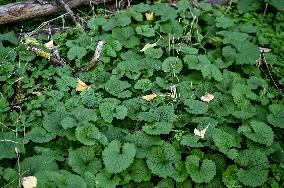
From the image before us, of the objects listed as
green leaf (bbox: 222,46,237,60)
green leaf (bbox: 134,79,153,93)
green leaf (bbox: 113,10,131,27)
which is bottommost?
green leaf (bbox: 134,79,153,93)

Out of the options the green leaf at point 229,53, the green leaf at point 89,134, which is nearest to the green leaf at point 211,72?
the green leaf at point 229,53

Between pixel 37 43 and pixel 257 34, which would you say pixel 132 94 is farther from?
pixel 257 34

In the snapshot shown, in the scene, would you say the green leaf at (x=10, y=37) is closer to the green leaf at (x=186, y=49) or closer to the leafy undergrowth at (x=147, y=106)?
the leafy undergrowth at (x=147, y=106)

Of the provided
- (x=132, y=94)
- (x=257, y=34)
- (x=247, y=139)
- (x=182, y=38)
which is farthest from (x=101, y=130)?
(x=257, y=34)

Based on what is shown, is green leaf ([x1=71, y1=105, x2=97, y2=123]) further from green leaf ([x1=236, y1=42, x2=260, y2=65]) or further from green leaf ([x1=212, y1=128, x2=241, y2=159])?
green leaf ([x1=236, y1=42, x2=260, y2=65])

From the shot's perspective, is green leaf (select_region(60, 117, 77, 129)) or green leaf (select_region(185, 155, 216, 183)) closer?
green leaf (select_region(185, 155, 216, 183))

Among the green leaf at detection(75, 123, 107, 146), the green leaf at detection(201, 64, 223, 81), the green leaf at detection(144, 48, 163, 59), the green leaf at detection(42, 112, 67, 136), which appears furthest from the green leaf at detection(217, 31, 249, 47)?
the green leaf at detection(42, 112, 67, 136)

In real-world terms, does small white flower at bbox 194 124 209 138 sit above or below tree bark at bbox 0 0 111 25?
below
